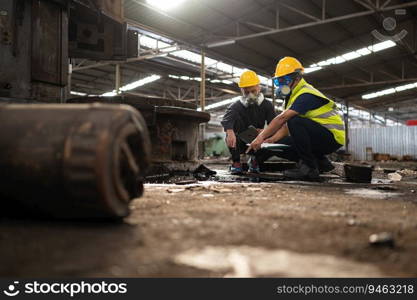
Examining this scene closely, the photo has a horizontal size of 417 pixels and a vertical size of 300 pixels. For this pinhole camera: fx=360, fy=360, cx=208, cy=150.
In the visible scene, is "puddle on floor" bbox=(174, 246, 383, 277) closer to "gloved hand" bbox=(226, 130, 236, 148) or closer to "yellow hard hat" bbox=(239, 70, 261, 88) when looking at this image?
"gloved hand" bbox=(226, 130, 236, 148)

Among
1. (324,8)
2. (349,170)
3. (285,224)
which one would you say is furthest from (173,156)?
(324,8)

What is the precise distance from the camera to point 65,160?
146 cm

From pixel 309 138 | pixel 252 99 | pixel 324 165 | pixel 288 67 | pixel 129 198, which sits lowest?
pixel 129 198

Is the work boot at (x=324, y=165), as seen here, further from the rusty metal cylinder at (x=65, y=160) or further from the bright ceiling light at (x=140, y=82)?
the bright ceiling light at (x=140, y=82)

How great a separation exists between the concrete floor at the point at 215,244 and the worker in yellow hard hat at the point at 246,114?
3220 mm

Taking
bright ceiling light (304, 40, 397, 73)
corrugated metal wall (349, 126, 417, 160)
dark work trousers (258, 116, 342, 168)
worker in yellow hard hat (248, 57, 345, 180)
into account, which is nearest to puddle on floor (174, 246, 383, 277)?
worker in yellow hard hat (248, 57, 345, 180)

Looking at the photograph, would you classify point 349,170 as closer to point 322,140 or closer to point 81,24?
point 322,140

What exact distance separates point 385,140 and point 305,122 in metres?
16.2

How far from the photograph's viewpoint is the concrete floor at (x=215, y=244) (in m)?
1.08

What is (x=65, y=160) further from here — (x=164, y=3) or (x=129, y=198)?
(x=164, y=3)

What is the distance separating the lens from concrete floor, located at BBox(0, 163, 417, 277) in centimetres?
108

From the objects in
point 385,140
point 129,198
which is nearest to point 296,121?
point 129,198

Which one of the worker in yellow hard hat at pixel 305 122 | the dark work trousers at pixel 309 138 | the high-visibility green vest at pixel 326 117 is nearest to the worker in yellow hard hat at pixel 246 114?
the worker in yellow hard hat at pixel 305 122

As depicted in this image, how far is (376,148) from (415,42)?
8.76 m
